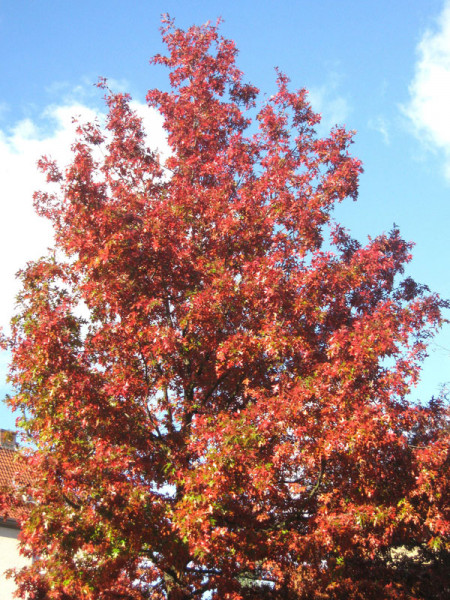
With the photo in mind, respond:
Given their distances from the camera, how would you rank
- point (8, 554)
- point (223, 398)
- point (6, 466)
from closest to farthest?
point (223, 398) → point (8, 554) → point (6, 466)

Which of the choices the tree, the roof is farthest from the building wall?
the tree

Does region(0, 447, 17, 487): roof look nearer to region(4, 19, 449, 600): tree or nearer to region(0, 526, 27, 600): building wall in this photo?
region(0, 526, 27, 600): building wall

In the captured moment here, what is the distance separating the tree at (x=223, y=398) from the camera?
7320 millimetres

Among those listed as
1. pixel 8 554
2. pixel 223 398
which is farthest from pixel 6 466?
pixel 223 398

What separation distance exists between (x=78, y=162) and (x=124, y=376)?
470cm

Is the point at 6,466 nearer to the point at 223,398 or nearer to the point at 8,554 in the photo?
the point at 8,554

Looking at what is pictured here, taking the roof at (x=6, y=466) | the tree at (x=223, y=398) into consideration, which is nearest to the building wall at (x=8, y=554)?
the roof at (x=6, y=466)

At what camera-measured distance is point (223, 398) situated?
402 inches

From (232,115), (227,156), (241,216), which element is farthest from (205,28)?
(241,216)

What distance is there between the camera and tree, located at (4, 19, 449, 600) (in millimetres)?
7320

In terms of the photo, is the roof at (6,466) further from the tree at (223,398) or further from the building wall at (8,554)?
the tree at (223,398)

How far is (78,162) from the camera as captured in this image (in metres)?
10.6

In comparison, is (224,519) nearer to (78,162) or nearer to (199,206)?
(199,206)

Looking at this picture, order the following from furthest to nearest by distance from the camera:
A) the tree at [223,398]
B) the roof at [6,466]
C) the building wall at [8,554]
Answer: the roof at [6,466] → the building wall at [8,554] → the tree at [223,398]
